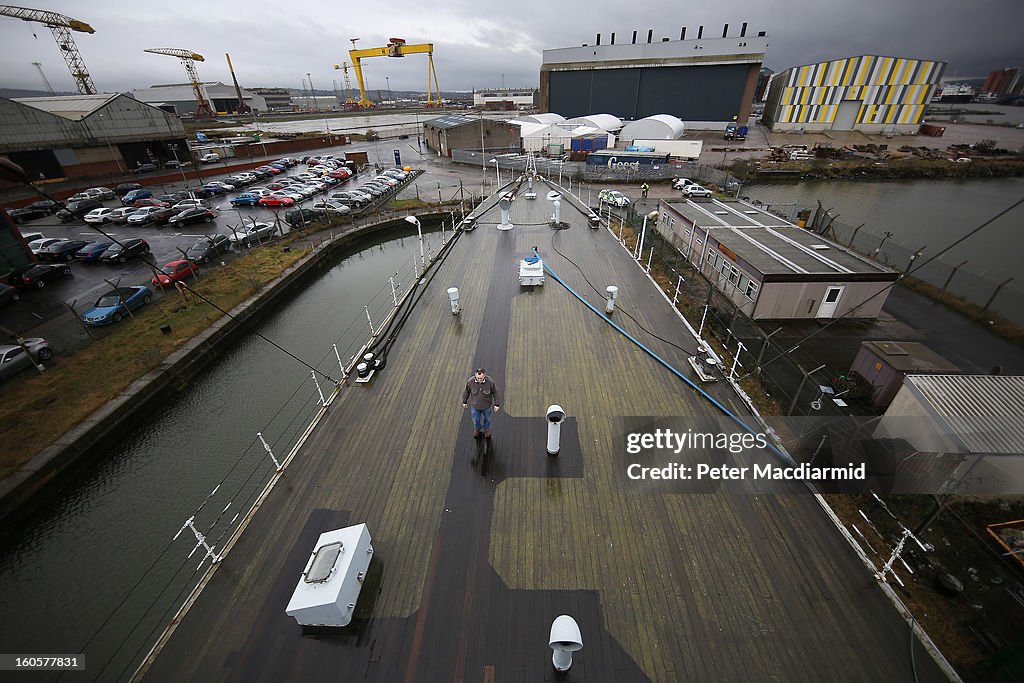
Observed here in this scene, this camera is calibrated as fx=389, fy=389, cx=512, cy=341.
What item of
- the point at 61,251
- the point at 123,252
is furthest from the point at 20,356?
the point at 61,251

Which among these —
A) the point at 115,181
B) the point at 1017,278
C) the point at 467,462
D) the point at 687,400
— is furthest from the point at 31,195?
the point at 1017,278

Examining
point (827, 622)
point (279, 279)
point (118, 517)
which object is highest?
point (827, 622)

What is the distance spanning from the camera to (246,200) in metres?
36.7

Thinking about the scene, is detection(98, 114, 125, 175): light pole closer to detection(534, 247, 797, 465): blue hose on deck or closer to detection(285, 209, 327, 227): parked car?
detection(285, 209, 327, 227): parked car

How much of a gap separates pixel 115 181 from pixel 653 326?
58899 millimetres

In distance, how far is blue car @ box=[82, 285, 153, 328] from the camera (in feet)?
56.5

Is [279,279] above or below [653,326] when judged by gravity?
below

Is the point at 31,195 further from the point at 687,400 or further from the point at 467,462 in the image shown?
the point at 687,400

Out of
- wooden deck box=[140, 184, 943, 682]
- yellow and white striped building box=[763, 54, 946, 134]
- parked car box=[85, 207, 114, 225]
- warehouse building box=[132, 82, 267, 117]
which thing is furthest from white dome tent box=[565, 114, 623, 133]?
warehouse building box=[132, 82, 267, 117]

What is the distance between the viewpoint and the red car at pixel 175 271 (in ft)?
67.6

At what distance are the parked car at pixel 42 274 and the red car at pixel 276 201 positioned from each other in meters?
16.6

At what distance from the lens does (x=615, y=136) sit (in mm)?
58969

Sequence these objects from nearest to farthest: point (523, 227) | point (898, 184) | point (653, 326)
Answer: point (653, 326), point (523, 227), point (898, 184)

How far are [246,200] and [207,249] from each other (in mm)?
16032
